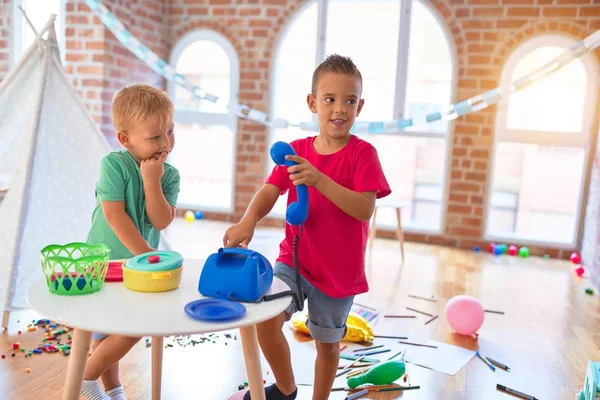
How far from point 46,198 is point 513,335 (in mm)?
2052

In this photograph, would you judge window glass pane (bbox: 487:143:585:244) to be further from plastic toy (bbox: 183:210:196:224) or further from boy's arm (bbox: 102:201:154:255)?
boy's arm (bbox: 102:201:154:255)

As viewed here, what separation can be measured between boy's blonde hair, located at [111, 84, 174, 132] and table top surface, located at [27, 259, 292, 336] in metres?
0.44

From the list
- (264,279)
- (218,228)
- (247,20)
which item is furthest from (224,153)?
(264,279)

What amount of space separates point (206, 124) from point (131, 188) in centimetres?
346

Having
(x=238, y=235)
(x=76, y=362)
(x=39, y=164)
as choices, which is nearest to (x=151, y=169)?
(x=238, y=235)

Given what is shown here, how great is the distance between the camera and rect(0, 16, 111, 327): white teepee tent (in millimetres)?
2031

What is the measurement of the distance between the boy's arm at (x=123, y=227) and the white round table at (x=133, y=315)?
0.71 ft

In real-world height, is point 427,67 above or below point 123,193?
above

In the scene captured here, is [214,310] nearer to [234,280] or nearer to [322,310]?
[234,280]

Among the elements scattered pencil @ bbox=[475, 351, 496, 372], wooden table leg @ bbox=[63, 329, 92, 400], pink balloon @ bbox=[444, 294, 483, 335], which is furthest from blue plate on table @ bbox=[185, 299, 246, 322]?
pink balloon @ bbox=[444, 294, 483, 335]

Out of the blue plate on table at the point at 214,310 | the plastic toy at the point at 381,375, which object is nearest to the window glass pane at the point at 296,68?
the plastic toy at the point at 381,375

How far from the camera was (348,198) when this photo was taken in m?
1.22

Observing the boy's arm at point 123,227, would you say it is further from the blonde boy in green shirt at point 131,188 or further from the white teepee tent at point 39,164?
the white teepee tent at point 39,164

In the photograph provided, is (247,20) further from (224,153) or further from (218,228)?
(218,228)
